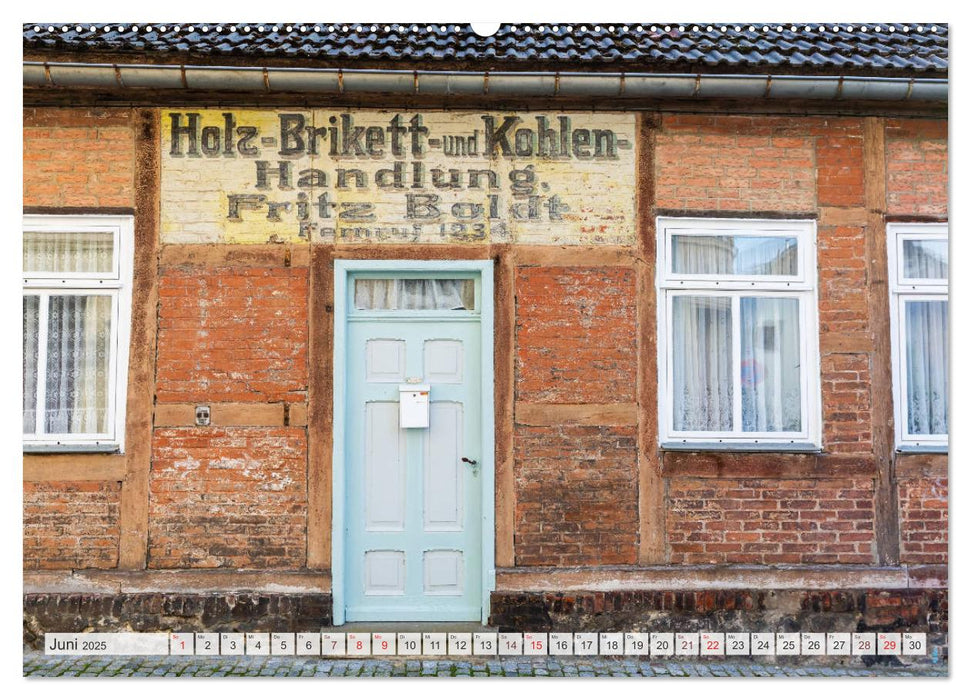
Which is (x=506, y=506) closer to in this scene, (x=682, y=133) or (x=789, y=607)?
(x=789, y=607)

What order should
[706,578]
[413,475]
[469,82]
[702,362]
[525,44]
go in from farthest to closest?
[702,362]
[413,475]
[706,578]
[525,44]
[469,82]

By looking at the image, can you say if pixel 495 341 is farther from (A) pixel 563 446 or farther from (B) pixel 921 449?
(B) pixel 921 449

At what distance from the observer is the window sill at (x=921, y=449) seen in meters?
6.55

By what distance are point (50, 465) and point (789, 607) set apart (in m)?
5.42

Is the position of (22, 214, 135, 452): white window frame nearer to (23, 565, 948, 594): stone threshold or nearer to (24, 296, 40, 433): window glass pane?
(24, 296, 40, 433): window glass pane

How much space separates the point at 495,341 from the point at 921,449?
A: 328cm

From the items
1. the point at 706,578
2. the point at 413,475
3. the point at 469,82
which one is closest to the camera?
the point at 469,82

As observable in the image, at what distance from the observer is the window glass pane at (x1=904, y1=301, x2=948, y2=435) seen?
663cm

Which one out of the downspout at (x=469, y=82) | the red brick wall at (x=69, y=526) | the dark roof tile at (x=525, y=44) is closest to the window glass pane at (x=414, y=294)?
the downspout at (x=469, y=82)

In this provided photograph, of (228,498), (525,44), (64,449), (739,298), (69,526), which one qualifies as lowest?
(69,526)

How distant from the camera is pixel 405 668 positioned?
5.99m

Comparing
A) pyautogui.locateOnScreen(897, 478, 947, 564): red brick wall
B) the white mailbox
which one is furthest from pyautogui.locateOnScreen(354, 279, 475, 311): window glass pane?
pyautogui.locateOnScreen(897, 478, 947, 564): red brick wall

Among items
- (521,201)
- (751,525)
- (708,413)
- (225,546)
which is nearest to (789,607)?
(751,525)

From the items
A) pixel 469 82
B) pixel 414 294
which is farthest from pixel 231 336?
pixel 469 82
